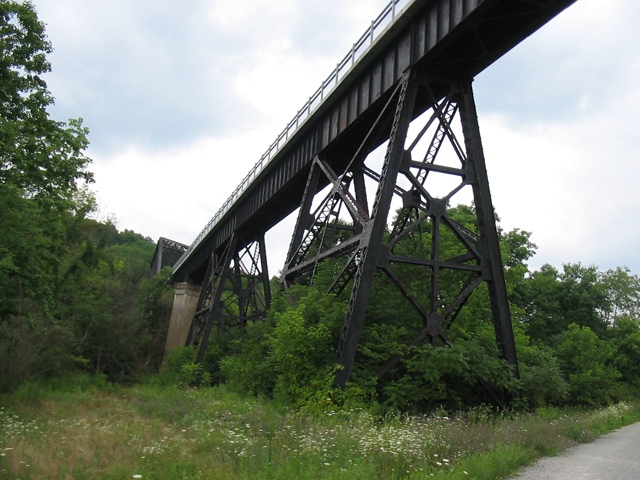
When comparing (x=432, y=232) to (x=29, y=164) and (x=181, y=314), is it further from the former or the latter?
(x=181, y=314)

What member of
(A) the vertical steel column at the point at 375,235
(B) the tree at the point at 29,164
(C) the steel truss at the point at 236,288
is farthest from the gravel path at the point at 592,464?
(C) the steel truss at the point at 236,288

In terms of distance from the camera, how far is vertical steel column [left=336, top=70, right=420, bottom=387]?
8.93 meters

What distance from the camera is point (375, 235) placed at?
9180mm

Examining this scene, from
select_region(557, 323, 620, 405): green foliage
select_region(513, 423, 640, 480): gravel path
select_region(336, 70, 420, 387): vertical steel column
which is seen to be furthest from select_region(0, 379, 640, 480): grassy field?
select_region(557, 323, 620, 405): green foliage

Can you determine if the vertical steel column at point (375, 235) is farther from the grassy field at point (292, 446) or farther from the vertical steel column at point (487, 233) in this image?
the vertical steel column at point (487, 233)

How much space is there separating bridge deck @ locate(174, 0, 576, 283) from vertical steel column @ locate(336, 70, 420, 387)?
80cm

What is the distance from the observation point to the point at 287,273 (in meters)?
13.4

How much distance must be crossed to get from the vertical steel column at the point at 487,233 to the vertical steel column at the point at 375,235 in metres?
1.35

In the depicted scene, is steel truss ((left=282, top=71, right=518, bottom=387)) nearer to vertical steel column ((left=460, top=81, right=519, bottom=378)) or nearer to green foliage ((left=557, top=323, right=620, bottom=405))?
vertical steel column ((left=460, top=81, right=519, bottom=378))

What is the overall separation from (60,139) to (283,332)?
6.93m

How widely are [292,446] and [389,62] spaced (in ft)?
27.3

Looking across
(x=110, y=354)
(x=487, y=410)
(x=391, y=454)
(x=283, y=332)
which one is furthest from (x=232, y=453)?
(x=110, y=354)

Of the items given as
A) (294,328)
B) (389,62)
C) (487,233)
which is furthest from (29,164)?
(487,233)

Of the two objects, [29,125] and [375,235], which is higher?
[29,125]
